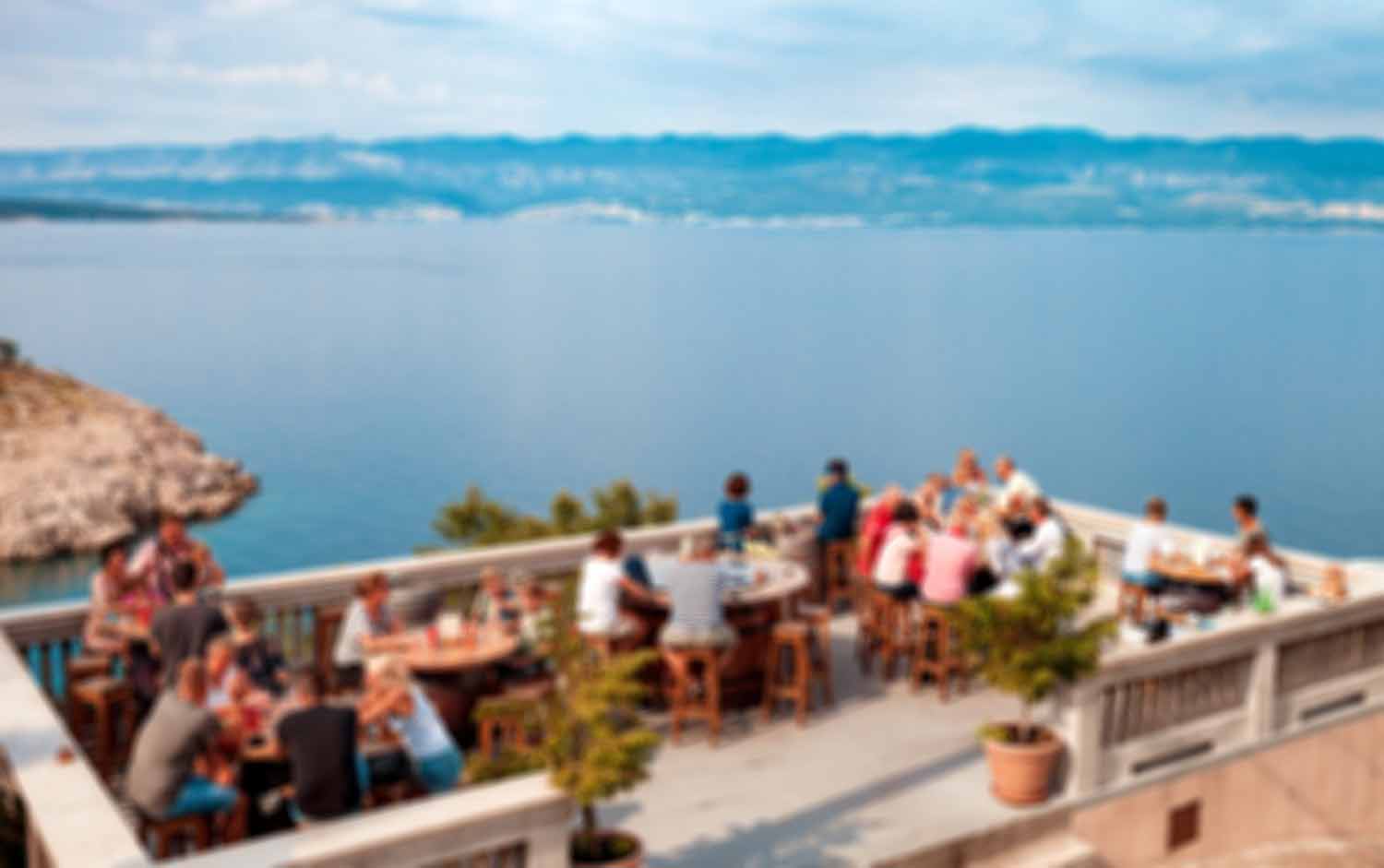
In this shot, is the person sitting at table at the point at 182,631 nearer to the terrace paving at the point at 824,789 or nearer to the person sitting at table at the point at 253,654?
the person sitting at table at the point at 253,654

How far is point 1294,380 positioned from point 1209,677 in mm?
139201

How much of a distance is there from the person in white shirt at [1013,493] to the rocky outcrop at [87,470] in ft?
196

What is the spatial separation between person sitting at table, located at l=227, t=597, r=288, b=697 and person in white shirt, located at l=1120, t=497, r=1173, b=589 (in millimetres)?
7719

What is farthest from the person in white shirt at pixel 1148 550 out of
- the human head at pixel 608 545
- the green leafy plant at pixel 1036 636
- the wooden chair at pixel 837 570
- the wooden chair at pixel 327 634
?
the wooden chair at pixel 327 634

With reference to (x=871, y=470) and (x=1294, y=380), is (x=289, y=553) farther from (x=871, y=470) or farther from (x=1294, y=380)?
(x=1294, y=380)

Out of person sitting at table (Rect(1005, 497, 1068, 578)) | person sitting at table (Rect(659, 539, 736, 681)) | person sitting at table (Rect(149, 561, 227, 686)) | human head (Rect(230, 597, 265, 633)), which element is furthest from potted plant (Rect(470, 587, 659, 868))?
person sitting at table (Rect(1005, 497, 1068, 578))

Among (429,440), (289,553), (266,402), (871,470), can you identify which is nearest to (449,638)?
(289,553)

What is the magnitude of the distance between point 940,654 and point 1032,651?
7.84 feet

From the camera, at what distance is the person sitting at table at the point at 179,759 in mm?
6559

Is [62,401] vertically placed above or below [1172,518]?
above

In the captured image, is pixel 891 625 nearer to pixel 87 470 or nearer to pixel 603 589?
pixel 603 589

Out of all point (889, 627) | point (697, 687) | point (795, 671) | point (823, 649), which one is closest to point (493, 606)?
point (697, 687)

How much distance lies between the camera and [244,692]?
775 centimetres

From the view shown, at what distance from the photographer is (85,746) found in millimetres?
8711
